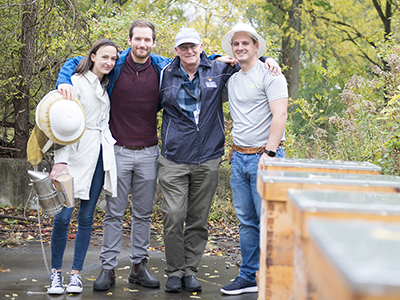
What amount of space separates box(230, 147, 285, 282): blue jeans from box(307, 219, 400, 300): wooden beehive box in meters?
2.78

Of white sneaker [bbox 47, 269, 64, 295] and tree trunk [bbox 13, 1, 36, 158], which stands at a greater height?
tree trunk [bbox 13, 1, 36, 158]

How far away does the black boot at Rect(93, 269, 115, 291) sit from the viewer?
3983mm

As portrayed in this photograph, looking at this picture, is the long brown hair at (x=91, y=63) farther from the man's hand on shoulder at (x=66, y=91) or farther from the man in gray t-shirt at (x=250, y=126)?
the man in gray t-shirt at (x=250, y=126)

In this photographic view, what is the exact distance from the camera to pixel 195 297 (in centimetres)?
394

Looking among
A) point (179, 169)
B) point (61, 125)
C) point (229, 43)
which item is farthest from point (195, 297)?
point (229, 43)

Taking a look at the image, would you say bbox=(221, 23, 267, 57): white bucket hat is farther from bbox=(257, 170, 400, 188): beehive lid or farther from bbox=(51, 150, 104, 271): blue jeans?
bbox=(257, 170, 400, 188): beehive lid

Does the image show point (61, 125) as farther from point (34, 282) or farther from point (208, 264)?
point (208, 264)

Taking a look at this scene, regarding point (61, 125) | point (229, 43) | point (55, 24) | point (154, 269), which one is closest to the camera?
point (61, 125)

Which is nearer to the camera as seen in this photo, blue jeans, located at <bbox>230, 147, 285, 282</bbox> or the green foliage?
blue jeans, located at <bbox>230, 147, 285, 282</bbox>

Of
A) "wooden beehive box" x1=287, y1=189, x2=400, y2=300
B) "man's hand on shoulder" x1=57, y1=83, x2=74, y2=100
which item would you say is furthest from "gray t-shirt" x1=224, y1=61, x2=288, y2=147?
"wooden beehive box" x1=287, y1=189, x2=400, y2=300

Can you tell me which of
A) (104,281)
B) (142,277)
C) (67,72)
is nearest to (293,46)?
(67,72)

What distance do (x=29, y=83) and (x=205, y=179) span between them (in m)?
4.47

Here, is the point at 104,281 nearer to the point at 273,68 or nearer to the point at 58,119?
the point at 58,119

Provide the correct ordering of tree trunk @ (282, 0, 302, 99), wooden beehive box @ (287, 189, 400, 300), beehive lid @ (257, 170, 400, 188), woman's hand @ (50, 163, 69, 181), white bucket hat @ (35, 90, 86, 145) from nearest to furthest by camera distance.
A: wooden beehive box @ (287, 189, 400, 300) → beehive lid @ (257, 170, 400, 188) → white bucket hat @ (35, 90, 86, 145) → woman's hand @ (50, 163, 69, 181) → tree trunk @ (282, 0, 302, 99)
